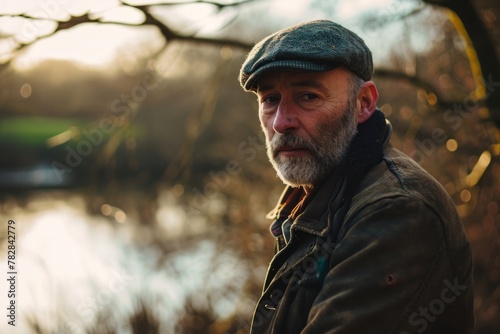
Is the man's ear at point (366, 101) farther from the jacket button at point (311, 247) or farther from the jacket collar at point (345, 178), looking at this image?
the jacket button at point (311, 247)

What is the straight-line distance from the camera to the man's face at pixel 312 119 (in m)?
2.22

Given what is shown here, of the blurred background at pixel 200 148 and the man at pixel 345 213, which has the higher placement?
the man at pixel 345 213

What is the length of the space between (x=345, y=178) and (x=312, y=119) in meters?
0.26

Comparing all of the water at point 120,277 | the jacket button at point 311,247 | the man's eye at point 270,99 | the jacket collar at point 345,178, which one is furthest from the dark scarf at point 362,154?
the water at point 120,277

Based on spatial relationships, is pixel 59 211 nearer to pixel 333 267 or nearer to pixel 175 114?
pixel 175 114

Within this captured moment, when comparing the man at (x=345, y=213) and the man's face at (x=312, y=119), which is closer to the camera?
the man at (x=345, y=213)

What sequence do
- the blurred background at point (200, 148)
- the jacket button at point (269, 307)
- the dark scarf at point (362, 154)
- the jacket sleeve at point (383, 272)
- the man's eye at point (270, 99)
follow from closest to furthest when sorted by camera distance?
the jacket sleeve at point (383, 272), the dark scarf at point (362, 154), the jacket button at point (269, 307), the man's eye at point (270, 99), the blurred background at point (200, 148)

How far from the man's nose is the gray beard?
0.11 feet

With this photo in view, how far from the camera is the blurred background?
12.9 feet

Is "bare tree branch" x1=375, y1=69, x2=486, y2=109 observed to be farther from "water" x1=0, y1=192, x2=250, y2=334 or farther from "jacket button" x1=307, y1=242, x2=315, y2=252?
"jacket button" x1=307, y1=242, x2=315, y2=252

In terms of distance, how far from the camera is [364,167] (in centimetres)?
214

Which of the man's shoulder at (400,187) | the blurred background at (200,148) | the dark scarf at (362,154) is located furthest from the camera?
the blurred background at (200,148)

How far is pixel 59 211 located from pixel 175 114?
493cm

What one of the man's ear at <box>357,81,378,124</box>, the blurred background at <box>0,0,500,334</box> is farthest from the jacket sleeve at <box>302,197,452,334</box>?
the blurred background at <box>0,0,500,334</box>
